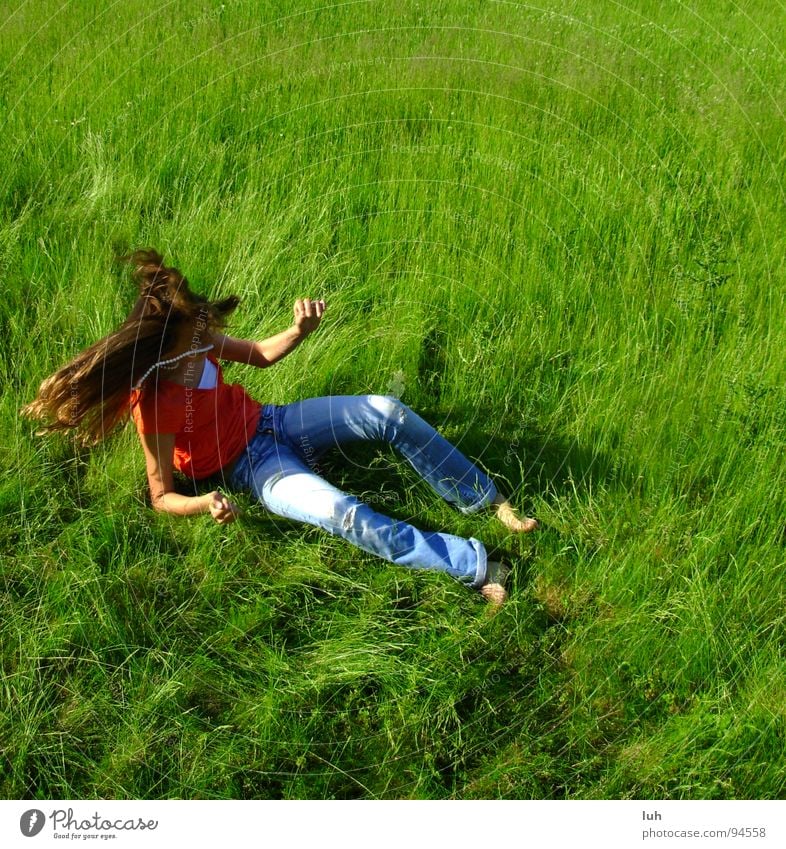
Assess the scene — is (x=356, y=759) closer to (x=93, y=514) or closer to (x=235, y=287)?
(x=93, y=514)

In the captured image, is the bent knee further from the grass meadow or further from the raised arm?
the raised arm

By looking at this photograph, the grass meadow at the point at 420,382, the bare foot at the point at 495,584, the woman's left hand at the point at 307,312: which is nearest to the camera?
the grass meadow at the point at 420,382

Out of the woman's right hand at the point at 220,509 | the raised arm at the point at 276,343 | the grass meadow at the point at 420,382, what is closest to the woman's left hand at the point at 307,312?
the raised arm at the point at 276,343

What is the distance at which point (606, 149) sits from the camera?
383 centimetres

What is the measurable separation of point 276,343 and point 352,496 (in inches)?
21.5

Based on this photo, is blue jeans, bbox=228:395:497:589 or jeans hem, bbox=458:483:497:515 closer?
blue jeans, bbox=228:395:497:589

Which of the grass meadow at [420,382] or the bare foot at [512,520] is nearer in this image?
the grass meadow at [420,382]

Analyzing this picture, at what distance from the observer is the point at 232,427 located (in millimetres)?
2748

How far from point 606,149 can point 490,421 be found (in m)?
1.55

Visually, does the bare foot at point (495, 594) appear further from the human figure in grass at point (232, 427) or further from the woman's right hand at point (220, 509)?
the woman's right hand at point (220, 509)

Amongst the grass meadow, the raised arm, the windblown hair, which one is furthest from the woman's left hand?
the grass meadow

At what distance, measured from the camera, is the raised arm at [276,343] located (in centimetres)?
264

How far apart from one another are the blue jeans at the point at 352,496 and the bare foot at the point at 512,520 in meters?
0.05

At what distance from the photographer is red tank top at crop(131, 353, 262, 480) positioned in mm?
2561
